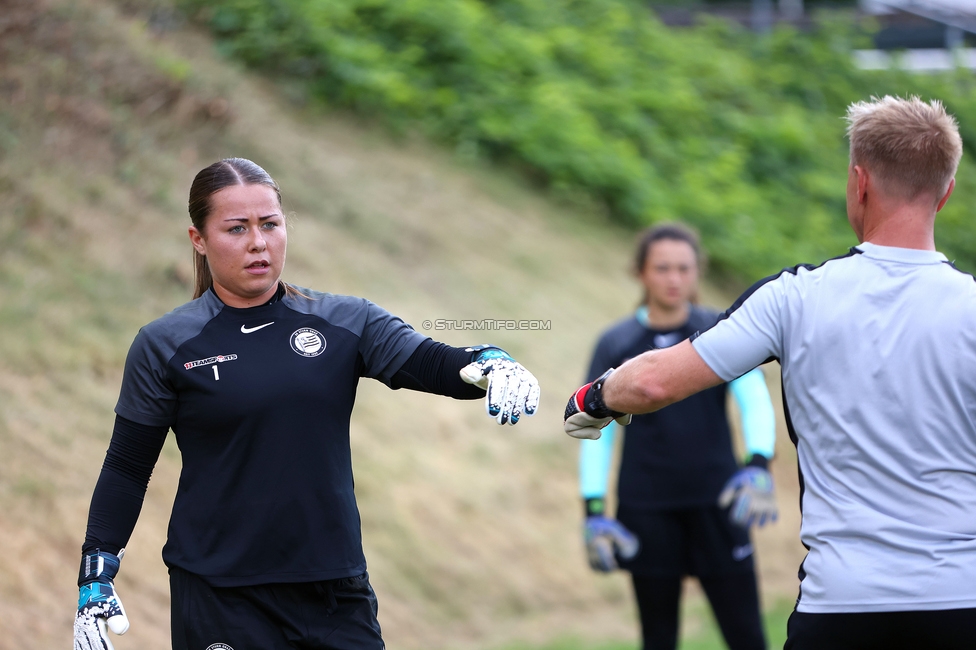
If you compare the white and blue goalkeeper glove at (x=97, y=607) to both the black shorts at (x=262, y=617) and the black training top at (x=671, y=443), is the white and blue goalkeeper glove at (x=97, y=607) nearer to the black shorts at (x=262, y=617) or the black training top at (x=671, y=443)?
the black shorts at (x=262, y=617)

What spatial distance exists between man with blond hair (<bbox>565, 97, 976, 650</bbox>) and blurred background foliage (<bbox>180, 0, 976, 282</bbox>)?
9.77 meters

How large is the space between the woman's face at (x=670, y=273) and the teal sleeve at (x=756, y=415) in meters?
0.53

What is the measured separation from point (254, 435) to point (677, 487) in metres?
2.74

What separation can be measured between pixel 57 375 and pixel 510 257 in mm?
5314

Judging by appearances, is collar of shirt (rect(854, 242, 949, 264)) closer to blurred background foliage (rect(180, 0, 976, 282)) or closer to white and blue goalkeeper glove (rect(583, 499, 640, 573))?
white and blue goalkeeper glove (rect(583, 499, 640, 573))

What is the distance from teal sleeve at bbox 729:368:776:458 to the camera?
5.14 metres

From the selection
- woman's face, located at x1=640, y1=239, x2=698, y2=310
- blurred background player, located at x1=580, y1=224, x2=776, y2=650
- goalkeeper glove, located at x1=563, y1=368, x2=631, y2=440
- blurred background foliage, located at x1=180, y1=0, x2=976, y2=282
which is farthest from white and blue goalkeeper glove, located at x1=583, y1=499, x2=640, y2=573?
blurred background foliage, located at x1=180, y1=0, x2=976, y2=282

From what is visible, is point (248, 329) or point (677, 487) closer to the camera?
point (248, 329)

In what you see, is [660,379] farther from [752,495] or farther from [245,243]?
[752,495]

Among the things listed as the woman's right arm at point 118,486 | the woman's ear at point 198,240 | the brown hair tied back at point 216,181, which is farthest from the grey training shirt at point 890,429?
the woman's right arm at point 118,486

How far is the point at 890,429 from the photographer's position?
8.57 ft

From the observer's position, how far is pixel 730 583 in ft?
16.6

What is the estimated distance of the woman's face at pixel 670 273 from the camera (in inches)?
Result: 211

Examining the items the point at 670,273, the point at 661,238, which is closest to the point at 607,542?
the point at 670,273
